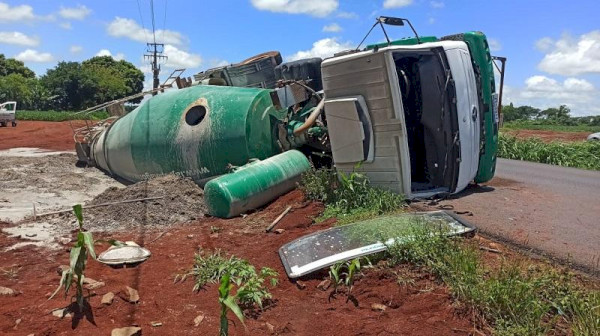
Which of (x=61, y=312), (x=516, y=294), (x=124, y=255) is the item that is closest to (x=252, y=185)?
(x=124, y=255)

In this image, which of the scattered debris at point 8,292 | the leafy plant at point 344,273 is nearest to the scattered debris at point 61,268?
the scattered debris at point 8,292

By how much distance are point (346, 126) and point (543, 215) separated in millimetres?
2478

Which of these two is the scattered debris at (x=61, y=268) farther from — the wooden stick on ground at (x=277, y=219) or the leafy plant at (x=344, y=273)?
the leafy plant at (x=344, y=273)

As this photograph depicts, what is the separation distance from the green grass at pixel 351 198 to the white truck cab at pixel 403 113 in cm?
18

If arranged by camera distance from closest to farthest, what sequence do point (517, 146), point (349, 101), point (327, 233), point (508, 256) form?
point (508, 256) → point (327, 233) → point (349, 101) → point (517, 146)

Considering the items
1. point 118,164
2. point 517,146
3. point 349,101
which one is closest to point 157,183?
point 118,164

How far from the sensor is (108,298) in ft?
13.7

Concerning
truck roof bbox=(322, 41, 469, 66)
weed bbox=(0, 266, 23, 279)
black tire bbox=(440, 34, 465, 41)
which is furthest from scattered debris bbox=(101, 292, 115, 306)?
black tire bbox=(440, 34, 465, 41)

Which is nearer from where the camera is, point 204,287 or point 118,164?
point 204,287

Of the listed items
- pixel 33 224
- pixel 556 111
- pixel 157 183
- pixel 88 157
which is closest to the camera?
pixel 33 224

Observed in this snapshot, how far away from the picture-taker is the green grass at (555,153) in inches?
568

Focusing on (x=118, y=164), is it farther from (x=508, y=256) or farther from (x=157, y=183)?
(x=508, y=256)

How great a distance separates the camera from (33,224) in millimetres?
7188

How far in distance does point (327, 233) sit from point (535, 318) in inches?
93.0
